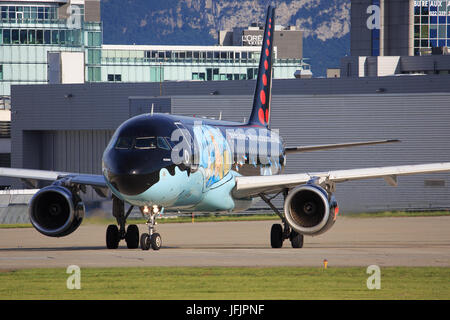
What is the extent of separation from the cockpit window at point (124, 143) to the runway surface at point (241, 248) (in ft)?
10.3

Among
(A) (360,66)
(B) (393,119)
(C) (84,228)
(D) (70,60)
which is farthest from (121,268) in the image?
(A) (360,66)

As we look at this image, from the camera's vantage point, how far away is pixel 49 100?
288ft

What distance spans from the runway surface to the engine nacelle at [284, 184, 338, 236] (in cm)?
79

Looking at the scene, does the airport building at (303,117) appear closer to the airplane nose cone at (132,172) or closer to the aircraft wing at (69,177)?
the aircraft wing at (69,177)

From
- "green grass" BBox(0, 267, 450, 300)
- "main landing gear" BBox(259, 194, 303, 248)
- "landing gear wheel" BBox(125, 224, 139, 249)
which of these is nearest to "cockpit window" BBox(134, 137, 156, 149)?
"landing gear wheel" BBox(125, 224, 139, 249)

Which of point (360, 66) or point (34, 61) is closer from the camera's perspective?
point (360, 66)

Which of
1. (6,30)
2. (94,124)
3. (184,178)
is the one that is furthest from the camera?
(6,30)

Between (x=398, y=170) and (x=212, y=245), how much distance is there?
748 cm

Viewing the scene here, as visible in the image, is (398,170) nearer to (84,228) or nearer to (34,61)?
(84,228)

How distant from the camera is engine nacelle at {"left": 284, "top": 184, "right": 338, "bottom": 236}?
1227 inches

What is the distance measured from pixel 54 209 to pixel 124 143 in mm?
4410

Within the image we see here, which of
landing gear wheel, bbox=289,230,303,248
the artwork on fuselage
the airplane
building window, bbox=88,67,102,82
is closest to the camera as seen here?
the airplane

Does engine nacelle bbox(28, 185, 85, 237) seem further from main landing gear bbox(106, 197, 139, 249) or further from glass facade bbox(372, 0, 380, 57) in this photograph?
glass facade bbox(372, 0, 380, 57)

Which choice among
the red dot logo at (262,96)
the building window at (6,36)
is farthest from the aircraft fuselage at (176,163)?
the building window at (6,36)
